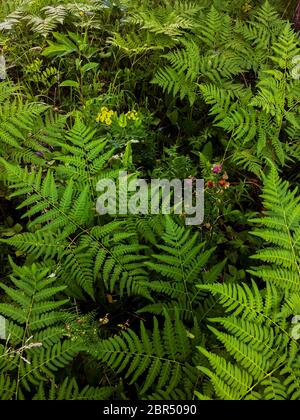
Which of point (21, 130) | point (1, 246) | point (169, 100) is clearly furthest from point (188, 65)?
point (1, 246)

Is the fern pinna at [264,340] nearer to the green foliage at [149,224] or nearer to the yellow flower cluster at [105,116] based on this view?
the green foliage at [149,224]

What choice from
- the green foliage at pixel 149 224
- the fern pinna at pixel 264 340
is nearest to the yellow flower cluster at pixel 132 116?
the green foliage at pixel 149 224

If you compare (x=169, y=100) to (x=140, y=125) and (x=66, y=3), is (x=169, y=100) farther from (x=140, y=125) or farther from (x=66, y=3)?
(x=66, y=3)

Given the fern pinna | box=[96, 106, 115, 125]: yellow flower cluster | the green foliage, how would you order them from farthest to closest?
box=[96, 106, 115, 125]: yellow flower cluster
the green foliage
the fern pinna

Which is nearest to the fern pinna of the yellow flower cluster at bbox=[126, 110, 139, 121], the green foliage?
the green foliage

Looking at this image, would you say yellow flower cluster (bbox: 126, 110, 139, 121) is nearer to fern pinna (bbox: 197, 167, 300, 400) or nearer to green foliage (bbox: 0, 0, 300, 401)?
green foliage (bbox: 0, 0, 300, 401)

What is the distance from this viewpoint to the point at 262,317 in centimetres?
163

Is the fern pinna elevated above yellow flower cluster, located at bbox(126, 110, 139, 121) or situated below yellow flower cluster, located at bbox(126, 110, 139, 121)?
below

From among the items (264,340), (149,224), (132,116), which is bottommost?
(264,340)

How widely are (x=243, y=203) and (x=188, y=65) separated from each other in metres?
1.04

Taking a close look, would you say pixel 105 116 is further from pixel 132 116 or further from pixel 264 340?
pixel 264 340

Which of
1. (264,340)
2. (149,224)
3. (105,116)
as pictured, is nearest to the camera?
(264,340)

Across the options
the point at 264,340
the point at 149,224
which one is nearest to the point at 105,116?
the point at 149,224

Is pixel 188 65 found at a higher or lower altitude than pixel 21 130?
higher
